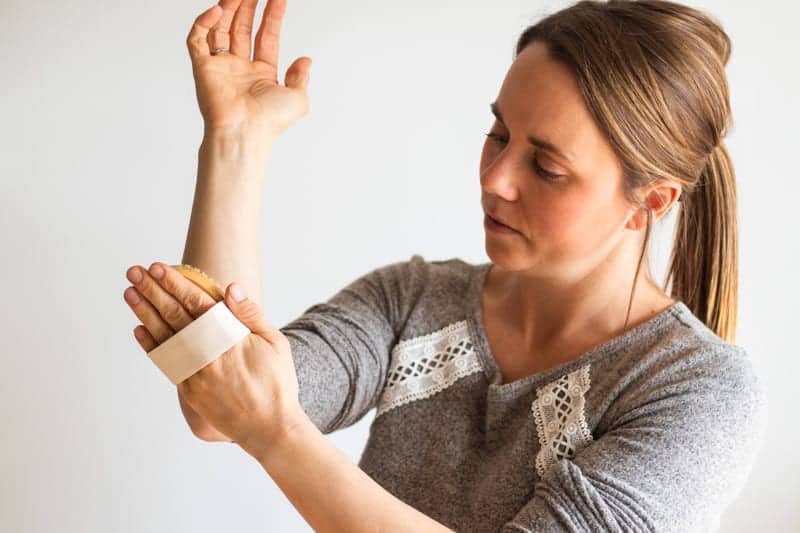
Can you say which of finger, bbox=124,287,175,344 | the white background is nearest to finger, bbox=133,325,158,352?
finger, bbox=124,287,175,344

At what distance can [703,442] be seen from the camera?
3.52 ft

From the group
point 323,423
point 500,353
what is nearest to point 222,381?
point 323,423

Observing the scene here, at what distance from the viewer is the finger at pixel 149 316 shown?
0.98 m

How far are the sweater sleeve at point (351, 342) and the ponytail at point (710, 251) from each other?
357 mm

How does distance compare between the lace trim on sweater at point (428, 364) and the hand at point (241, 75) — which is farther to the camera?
the lace trim on sweater at point (428, 364)

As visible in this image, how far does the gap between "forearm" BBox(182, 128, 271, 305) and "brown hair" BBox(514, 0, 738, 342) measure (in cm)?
39

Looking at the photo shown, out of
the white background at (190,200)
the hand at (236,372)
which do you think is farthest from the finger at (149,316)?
the white background at (190,200)

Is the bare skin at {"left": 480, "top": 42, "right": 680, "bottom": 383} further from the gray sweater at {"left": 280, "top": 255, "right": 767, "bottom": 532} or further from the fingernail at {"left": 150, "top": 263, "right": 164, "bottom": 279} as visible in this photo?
the fingernail at {"left": 150, "top": 263, "right": 164, "bottom": 279}

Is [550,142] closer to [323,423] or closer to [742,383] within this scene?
[742,383]

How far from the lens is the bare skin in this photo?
1152 millimetres

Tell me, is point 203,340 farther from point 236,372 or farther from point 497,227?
point 497,227

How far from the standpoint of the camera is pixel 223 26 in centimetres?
124

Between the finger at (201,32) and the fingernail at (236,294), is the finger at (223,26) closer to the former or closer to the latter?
the finger at (201,32)

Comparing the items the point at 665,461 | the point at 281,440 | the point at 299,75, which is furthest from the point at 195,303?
the point at 665,461
